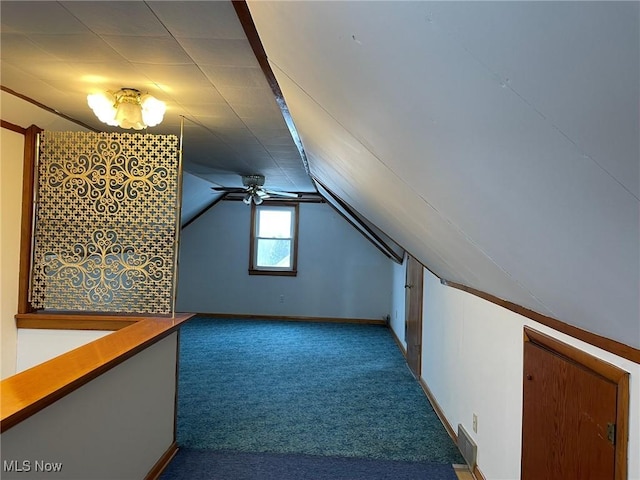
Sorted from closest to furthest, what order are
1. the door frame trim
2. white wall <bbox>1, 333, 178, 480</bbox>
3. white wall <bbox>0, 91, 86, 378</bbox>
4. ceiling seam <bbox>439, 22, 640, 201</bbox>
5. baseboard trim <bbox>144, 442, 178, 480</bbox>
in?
ceiling seam <bbox>439, 22, 640, 201</bbox>, the door frame trim, white wall <bbox>1, 333, 178, 480</bbox>, baseboard trim <bbox>144, 442, 178, 480</bbox>, white wall <bbox>0, 91, 86, 378</bbox>

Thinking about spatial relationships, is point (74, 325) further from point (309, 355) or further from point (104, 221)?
point (309, 355)

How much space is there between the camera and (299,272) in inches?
313

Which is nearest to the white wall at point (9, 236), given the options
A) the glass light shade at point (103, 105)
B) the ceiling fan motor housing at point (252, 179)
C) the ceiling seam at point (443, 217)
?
the glass light shade at point (103, 105)

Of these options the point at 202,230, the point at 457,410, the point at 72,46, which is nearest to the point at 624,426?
the point at 457,410

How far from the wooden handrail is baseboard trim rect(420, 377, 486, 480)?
195 centimetres

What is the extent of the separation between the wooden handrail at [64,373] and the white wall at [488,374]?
1739 mm

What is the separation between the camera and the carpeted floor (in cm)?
319

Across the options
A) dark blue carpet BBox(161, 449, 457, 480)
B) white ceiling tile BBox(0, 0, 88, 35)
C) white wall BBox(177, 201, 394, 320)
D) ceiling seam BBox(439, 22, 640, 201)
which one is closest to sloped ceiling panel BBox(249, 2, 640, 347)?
ceiling seam BBox(439, 22, 640, 201)

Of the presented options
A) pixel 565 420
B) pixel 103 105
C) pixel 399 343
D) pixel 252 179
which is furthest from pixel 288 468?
pixel 399 343

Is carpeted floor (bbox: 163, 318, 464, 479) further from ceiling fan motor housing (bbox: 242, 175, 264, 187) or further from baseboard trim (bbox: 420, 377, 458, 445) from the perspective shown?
ceiling fan motor housing (bbox: 242, 175, 264, 187)

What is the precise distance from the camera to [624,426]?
4.36 feet

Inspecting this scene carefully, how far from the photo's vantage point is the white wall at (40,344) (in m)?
3.18

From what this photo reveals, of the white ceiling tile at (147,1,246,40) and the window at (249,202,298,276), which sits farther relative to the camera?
the window at (249,202,298,276)

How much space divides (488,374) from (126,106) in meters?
2.49
